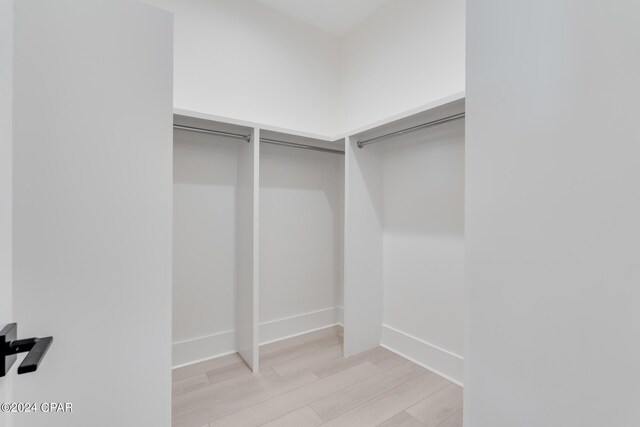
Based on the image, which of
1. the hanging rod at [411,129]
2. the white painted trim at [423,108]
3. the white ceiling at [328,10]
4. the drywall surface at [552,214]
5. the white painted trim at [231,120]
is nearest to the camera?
the drywall surface at [552,214]

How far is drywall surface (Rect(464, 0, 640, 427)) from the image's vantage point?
55cm

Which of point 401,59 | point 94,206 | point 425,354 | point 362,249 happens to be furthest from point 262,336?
point 401,59

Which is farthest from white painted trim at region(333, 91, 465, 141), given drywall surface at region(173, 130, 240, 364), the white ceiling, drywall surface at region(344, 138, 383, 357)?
the white ceiling

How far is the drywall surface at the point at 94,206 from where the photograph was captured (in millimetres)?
814

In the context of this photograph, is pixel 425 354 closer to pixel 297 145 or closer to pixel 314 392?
pixel 314 392

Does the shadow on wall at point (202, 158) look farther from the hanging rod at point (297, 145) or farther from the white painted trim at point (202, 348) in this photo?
the white painted trim at point (202, 348)

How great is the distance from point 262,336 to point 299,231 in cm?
95

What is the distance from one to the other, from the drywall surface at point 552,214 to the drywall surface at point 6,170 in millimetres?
1191

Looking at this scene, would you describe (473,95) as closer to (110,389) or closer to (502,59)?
(502,59)

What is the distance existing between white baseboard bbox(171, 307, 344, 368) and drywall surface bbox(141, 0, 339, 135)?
173 centimetres

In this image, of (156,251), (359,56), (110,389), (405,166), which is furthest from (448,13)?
(110,389)

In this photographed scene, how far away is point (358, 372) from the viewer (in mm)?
2018

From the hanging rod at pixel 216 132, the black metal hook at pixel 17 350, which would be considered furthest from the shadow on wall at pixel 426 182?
the black metal hook at pixel 17 350

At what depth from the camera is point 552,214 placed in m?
0.65
